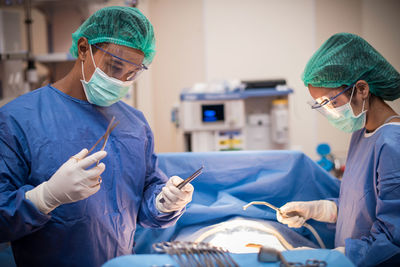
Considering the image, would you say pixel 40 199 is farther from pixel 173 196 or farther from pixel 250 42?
pixel 250 42

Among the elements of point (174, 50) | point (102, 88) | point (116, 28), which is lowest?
point (102, 88)

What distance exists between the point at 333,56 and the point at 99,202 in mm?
1011

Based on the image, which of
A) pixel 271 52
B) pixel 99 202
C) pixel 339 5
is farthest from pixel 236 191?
pixel 339 5

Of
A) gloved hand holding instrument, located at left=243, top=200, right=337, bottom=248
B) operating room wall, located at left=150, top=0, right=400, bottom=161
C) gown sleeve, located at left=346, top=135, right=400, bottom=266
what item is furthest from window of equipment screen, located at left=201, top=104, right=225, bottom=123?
gown sleeve, located at left=346, top=135, right=400, bottom=266

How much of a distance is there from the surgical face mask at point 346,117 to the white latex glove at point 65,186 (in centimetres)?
89

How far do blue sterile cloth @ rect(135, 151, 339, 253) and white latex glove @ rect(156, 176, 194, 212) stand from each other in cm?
38

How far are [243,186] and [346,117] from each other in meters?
0.63

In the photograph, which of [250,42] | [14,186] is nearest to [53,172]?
[14,186]

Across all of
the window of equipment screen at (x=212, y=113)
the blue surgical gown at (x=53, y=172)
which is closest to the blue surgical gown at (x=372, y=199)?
the blue surgical gown at (x=53, y=172)

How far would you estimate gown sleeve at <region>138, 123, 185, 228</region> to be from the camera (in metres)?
1.30

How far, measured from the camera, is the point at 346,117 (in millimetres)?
1279

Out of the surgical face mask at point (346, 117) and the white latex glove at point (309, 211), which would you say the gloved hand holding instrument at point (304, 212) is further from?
the surgical face mask at point (346, 117)

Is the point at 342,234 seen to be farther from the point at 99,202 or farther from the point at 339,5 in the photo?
the point at 339,5

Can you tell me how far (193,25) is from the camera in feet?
14.1
